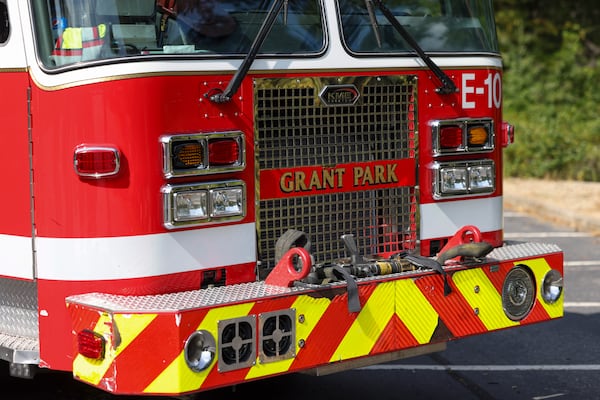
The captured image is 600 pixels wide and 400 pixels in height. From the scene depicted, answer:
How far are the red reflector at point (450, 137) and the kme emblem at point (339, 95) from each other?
1.96 feet

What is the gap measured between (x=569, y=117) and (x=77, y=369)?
586 inches

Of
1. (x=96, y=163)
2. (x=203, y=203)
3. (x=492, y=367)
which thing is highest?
(x=96, y=163)

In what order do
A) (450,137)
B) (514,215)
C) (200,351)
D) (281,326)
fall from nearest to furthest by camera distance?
(200,351)
(281,326)
(450,137)
(514,215)

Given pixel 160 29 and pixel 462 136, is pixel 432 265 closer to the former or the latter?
pixel 462 136

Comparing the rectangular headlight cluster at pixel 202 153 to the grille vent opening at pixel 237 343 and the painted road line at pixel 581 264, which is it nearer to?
the grille vent opening at pixel 237 343

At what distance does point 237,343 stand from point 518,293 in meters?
1.70

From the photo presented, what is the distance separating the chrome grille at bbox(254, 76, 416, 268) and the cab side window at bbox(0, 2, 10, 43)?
1140 mm

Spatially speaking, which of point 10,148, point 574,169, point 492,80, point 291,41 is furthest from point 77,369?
point 574,169

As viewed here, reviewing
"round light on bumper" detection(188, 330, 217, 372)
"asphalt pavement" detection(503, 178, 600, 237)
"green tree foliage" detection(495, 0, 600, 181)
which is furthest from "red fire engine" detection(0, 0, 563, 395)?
"green tree foliage" detection(495, 0, 600, 181)

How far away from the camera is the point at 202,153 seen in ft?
14.9

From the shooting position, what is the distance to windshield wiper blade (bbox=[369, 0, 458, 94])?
199 inches

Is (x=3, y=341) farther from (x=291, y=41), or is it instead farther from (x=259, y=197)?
(x=291, y=41)

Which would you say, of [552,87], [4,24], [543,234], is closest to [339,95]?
[4,24]

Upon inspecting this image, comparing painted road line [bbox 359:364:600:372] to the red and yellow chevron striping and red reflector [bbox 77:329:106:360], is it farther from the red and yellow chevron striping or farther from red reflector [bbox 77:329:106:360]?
red reflector [bbox 77:329:106:360]
